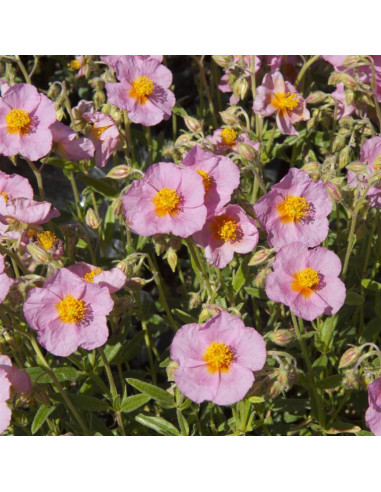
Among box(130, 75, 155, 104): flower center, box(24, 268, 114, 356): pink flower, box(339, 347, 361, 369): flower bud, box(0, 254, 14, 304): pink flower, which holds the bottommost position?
box(339, 347, 361, 369): flower bud

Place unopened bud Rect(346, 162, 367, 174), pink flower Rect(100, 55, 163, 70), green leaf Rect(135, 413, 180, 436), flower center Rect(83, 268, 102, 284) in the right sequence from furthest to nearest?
pink flower Rect(100, 55, 163, 70) → green leaf Rect(135, 413, 180, 436) → unopened bud Rect(346, 162, 367, 174) → flower center Rect(83, 268, 102, 284)

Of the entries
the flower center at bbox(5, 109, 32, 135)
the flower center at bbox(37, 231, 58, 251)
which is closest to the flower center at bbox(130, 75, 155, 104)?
the flower center at bbox(5, 109, 32, 135)

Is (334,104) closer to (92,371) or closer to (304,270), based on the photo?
(304,270)

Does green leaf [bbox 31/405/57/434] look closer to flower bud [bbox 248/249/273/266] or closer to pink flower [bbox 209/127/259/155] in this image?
flower bud [bbox 248/249/273/266]

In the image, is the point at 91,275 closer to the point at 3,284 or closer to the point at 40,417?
the point at 3,284

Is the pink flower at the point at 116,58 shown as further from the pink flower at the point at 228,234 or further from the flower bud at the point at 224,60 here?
the pink flower at the point at 228,234

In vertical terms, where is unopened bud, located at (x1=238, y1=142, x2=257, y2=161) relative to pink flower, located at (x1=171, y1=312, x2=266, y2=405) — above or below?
above
